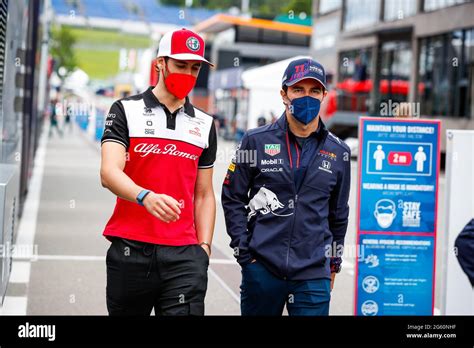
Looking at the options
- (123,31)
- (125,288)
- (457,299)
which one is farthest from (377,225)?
(123,31)

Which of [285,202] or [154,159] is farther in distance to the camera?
[285,202]

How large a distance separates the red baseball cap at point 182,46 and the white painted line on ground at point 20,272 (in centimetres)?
583

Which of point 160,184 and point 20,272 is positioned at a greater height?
point 160,184

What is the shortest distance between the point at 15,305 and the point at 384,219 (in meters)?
3.47

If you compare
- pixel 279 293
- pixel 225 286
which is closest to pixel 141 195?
pixel 279 293

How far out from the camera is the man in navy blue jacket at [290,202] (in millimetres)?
4555

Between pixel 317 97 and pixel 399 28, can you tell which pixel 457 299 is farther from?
pixel 399 28

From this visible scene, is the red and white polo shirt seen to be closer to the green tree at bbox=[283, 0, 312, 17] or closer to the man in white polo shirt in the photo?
the man in white polo shirt

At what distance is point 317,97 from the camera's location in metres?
4.63

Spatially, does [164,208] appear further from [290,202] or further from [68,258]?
[68,258]

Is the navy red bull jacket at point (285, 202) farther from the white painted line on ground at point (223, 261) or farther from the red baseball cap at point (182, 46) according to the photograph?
the white painted line on ground at point (223, 261)

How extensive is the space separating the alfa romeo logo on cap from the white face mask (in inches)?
131

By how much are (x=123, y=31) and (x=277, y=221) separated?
439 feet

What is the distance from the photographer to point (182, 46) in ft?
13.6
